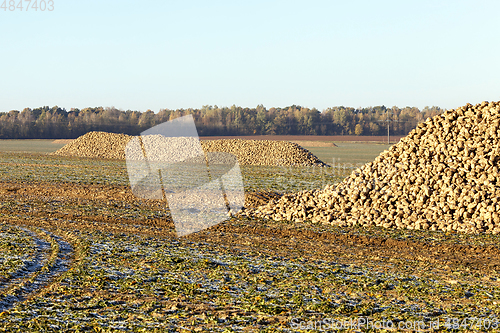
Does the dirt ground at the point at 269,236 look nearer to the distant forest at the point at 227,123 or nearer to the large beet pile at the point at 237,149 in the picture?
the large beet pile at the point at 237,149

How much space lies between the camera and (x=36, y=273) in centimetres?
859

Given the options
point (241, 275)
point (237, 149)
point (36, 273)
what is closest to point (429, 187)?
point (241, 275)

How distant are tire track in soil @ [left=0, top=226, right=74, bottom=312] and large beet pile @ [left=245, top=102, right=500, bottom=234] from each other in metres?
7.43

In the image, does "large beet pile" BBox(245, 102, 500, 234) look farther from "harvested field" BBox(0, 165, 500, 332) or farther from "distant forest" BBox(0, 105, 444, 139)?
"distant forest" BBox(0, 105, 444, 139)

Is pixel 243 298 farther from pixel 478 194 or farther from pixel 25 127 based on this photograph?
pixel 25 127

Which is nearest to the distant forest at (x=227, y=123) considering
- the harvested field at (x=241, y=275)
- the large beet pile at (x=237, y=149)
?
the large beet pile at (x=237, y=149)

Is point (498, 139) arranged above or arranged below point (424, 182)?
above

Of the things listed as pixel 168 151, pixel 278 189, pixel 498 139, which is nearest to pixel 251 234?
pixel 498 139

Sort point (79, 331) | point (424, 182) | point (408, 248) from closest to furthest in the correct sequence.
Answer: point (79, 331) → point (408, 248) → point (424, 182)

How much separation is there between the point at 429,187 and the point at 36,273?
11177mm

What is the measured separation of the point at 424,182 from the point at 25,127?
119 metres

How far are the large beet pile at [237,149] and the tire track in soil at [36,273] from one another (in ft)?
Result: 114

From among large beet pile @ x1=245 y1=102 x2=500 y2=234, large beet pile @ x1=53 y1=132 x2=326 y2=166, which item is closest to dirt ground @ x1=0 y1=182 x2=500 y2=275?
large beet pile @ x1=245 y1=102 x2=500 y2=234

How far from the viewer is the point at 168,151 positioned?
171ft
